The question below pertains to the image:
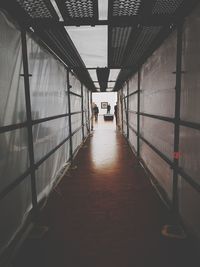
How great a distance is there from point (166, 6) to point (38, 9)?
4.50ft

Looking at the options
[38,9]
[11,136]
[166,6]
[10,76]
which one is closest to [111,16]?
[166,6]

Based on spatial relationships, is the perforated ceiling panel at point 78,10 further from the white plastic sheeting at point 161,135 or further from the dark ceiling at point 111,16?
the white plastic sheeting at point 161,135

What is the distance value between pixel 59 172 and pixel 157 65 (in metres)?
3.00

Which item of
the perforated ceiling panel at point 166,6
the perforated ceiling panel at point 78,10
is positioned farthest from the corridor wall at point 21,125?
the perforated ceiling panel at point 166,6

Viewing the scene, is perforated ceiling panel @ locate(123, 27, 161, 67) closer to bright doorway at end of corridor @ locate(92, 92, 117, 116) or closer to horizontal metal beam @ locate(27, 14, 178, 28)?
horizontal metal beam @ locate(27, 14, 178, 28)

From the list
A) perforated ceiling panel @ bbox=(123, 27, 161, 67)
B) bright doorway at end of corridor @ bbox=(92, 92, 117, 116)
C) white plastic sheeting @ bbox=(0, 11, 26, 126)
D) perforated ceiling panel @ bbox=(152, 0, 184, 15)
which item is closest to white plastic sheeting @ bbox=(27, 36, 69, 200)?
white plastic sheeting @ bbox=(0, 11, 26, 126)

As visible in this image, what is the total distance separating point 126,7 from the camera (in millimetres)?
2354

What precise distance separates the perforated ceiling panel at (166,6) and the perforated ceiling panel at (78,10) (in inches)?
25.5

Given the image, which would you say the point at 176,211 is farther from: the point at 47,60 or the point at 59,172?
the point at 47,60

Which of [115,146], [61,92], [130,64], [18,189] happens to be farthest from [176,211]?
[115,146]

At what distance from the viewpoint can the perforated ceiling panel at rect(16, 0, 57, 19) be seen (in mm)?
2259

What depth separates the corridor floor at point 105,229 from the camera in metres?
2.37

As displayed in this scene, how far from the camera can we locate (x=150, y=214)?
10.9 feet

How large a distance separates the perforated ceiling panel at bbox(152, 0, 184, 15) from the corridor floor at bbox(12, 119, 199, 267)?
8.63 ft
